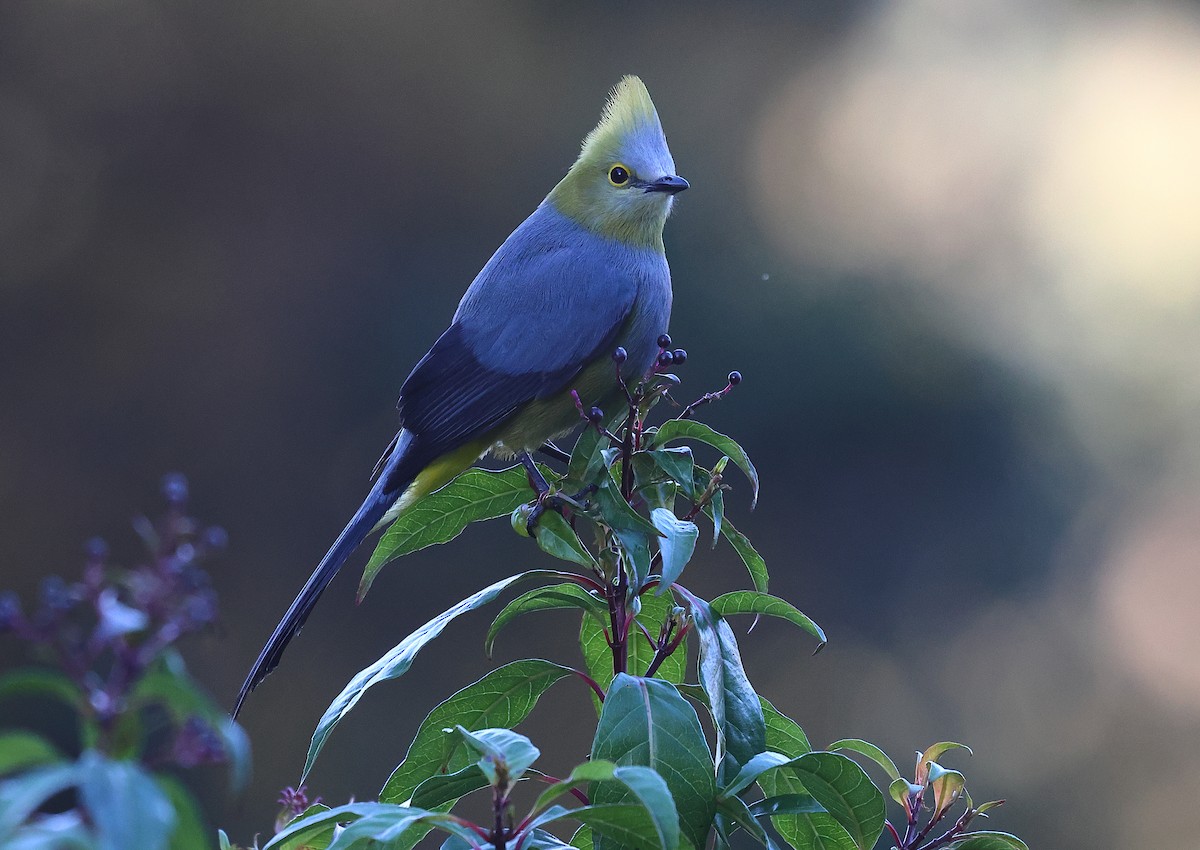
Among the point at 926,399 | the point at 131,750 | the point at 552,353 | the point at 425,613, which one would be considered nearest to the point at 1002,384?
the point at 926,399

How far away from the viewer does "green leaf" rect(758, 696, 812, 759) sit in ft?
5.25

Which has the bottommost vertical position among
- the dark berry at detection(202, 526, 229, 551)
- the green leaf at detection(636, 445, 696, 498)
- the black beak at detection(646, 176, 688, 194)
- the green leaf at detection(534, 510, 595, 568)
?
the green leaf at detection(534, 510, 595, 568)

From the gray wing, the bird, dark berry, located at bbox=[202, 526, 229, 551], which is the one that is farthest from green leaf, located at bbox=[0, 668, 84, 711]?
the gray wing

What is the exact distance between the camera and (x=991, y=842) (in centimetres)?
136

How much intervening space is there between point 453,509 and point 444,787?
0.48 metres

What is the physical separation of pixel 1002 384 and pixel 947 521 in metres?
0.81

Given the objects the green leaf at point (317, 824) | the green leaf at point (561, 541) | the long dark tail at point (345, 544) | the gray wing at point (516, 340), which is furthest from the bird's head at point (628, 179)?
the green leaf at point (317, 824)

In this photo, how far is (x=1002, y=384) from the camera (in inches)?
280

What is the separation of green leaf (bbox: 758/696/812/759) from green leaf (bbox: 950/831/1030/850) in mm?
253

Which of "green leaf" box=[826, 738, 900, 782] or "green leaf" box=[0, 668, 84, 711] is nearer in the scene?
"green leaf" box=[0, 668, 84, 711]

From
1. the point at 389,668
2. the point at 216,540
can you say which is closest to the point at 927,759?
the point at 389,668

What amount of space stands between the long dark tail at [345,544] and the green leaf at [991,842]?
1.03 m

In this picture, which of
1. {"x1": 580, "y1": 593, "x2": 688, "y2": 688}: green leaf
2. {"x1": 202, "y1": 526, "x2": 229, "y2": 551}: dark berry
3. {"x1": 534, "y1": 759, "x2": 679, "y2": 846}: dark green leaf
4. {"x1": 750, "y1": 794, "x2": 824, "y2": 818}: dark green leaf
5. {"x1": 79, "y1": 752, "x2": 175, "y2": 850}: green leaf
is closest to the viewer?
{"x1": 79, "y1": 752, "x2": 175, "y2": 850}: green leaf

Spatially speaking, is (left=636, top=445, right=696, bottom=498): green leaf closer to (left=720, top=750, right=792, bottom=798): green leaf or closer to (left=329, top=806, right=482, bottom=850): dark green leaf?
(left=720, top=750, right=792, bottom=798): green leaf
